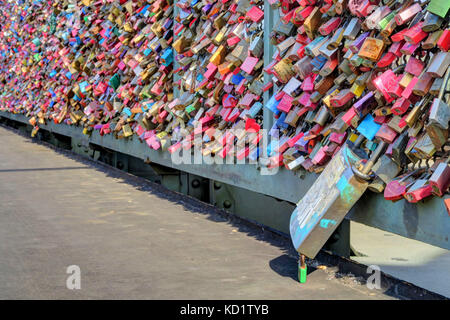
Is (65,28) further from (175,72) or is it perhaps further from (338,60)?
(338,60)

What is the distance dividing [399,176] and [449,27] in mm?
619

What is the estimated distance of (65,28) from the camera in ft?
30.4

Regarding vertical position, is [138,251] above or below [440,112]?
below

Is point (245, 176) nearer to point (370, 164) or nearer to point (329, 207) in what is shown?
point (370, 164)

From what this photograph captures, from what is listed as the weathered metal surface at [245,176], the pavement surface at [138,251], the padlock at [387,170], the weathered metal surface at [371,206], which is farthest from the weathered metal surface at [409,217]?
the weathered metal surface at [245,176]

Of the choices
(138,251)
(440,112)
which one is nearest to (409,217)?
(440,112)

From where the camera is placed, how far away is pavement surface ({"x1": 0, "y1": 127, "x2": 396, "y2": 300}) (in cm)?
276

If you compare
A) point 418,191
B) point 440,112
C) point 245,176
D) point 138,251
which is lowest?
point 138,251

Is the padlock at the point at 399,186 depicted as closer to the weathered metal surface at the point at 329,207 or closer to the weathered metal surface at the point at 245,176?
the weathered metal surface at the point at 329,207

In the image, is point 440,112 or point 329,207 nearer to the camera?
point 440,112

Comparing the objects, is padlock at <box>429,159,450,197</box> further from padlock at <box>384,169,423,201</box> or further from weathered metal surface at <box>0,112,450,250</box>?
padlock at <box>384,169,423,201</box>

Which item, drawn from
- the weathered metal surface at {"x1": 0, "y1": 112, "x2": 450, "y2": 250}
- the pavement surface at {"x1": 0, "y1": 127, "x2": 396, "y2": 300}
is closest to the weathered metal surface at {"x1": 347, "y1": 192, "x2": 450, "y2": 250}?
the weathered metal surface at {"x1": 0, "y1": 112, "x2": 450, "y2": 250}

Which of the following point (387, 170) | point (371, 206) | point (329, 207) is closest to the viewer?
point (329, 207)

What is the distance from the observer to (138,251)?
348cm
